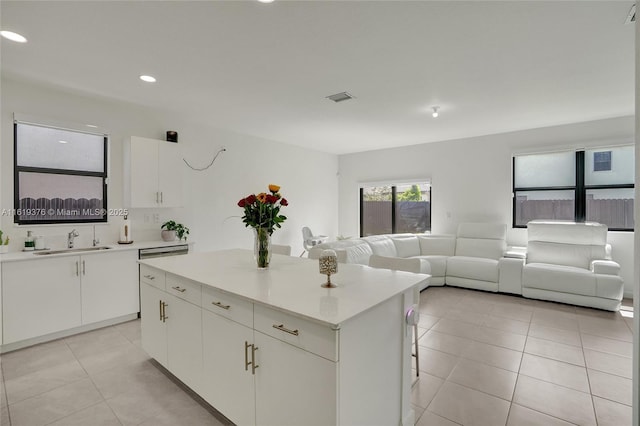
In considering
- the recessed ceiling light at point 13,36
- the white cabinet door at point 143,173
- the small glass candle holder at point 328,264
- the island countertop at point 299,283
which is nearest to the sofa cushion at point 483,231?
the island countertop at point 299,283

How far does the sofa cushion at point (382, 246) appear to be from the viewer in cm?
477

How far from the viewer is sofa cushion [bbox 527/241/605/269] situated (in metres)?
4.21

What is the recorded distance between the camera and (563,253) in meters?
4.39

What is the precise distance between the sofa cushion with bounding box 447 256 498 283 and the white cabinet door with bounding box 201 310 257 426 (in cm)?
422

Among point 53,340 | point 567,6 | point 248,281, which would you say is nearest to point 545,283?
point 567,6

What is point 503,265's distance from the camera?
176 inches

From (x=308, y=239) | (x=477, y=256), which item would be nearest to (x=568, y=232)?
(x=477, y=256)

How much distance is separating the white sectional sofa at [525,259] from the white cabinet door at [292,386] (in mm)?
1929

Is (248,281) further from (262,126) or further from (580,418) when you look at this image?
(262,126)

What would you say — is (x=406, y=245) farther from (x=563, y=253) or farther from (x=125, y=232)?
(x=125, y=232)

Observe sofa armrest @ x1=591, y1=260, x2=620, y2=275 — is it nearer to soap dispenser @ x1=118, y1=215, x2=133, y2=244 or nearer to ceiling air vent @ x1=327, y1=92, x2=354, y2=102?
ceiling air vent @ x1=327, y1=92, x2=354, y2=102

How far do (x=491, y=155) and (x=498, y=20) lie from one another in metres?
3.89

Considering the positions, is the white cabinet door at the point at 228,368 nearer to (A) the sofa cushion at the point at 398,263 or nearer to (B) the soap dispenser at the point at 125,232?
(A) the sofa cushion at the point at 398,263

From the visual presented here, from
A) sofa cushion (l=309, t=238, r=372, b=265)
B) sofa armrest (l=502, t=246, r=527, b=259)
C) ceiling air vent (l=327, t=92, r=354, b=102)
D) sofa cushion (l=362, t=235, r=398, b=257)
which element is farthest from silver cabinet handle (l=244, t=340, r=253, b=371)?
sofa armrest (l=502, t=246, r=527, b=259)
